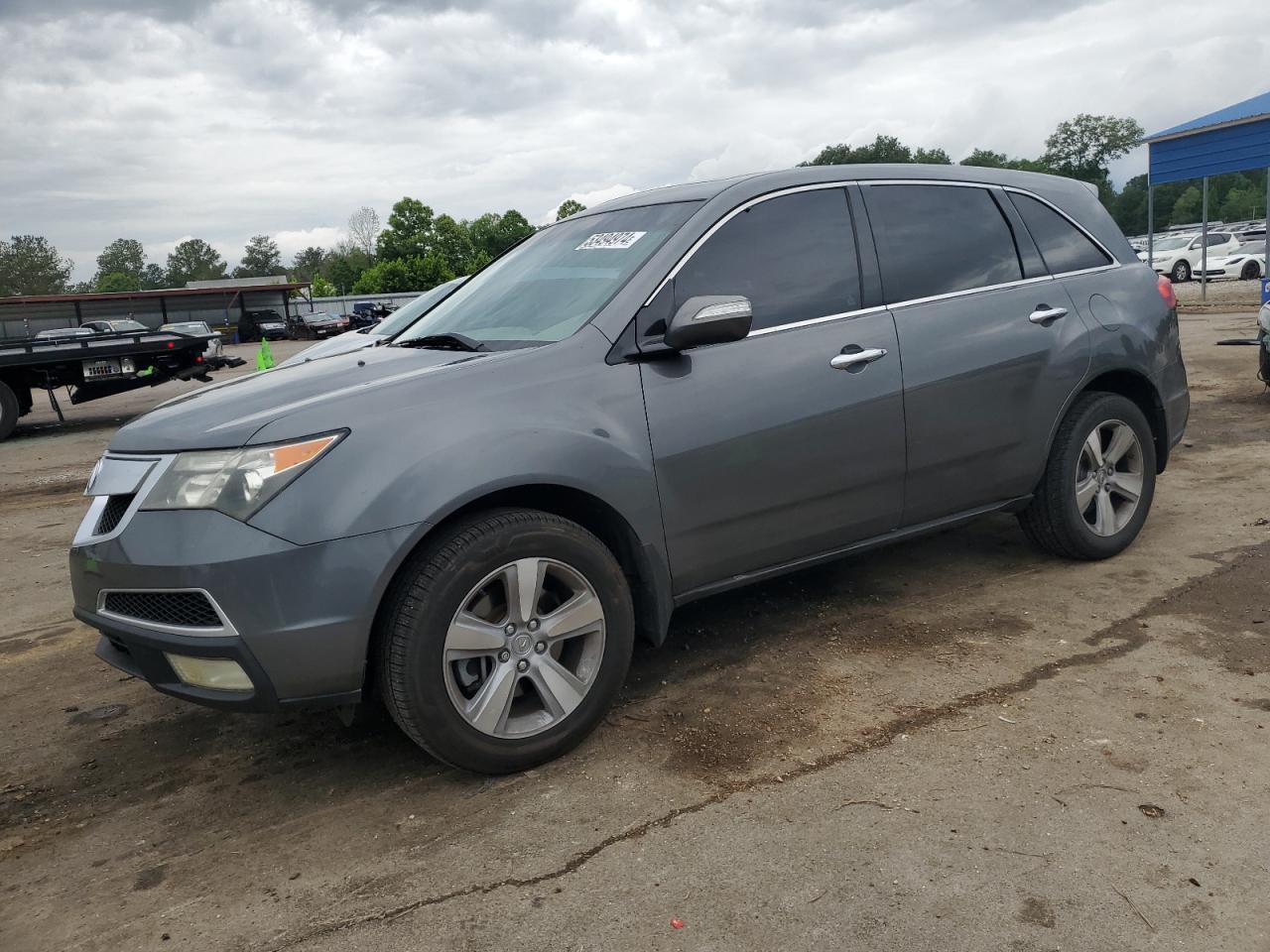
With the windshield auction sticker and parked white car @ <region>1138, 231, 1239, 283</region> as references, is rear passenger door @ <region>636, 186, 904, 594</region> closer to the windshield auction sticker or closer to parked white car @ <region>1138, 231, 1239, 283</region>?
the windshield auction sticker

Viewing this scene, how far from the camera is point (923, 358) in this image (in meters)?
3.83

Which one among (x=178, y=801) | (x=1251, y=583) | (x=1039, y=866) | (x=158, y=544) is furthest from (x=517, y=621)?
(x=1251, y=583)

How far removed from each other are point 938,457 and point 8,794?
3.44 metres

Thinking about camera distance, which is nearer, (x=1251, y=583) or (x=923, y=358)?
(x=923, y=358)

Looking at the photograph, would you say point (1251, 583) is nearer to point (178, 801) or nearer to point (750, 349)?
point (750, 349)

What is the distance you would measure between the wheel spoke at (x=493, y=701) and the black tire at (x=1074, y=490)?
2653 mm

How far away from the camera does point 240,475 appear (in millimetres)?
2729

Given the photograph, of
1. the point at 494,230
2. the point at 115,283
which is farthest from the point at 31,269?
the point at 494,230

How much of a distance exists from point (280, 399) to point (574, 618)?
3.64 feet

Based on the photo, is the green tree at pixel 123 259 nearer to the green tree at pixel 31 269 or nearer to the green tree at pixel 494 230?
the green tree at pixel 31 269

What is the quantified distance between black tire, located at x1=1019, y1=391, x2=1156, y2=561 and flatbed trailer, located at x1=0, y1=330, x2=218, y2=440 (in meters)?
12.4

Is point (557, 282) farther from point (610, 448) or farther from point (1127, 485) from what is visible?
point (1127, 485)

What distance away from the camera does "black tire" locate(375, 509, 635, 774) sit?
9.11 feet

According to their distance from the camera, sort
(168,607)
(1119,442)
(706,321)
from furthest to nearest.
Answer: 1. (1119,442)
2. (706,321)
3. (168,607)
